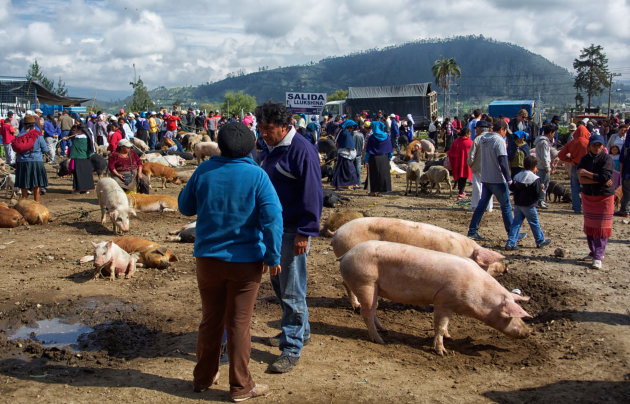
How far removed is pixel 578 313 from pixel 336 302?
270 cm

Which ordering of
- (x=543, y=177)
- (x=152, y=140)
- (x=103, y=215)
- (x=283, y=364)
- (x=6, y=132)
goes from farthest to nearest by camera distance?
(x=152, y=140) < (x=6, y=132) < (x=543, y=177) < (x=103, y=215) < (x=283, y=364)

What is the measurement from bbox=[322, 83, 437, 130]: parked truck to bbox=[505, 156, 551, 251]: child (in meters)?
35.1

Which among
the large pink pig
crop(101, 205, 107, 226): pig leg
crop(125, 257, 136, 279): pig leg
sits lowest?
crop(125, 257, 136, 279): pig leg

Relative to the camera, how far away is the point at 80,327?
5664 millimetres

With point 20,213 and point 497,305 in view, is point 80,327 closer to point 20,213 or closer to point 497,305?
point 497,305

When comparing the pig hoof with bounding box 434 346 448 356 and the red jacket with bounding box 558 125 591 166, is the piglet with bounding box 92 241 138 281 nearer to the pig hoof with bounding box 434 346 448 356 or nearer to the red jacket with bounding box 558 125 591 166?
the pig hoof with bounding box 434 346 448 356

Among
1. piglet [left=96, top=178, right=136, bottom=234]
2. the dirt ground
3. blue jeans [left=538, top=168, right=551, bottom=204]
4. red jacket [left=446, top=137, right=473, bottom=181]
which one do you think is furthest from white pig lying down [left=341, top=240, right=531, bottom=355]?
red jacket [left=446, top=137, right=473, bottom=181]

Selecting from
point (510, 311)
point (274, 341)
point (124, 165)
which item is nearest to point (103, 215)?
point (124, 165)

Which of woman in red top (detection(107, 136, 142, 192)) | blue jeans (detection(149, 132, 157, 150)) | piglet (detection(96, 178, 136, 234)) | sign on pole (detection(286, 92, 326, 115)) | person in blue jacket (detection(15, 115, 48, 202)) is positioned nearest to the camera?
piglet (detection(96, 178, 136, 234))

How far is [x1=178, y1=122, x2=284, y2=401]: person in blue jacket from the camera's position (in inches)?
148

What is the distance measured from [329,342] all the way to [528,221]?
4510 mm

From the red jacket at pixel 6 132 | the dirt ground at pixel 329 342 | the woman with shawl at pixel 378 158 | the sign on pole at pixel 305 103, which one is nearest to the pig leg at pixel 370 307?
the dirt ground at pixel 329 342

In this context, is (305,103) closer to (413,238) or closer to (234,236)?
(413,238)

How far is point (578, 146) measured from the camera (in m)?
10.9
